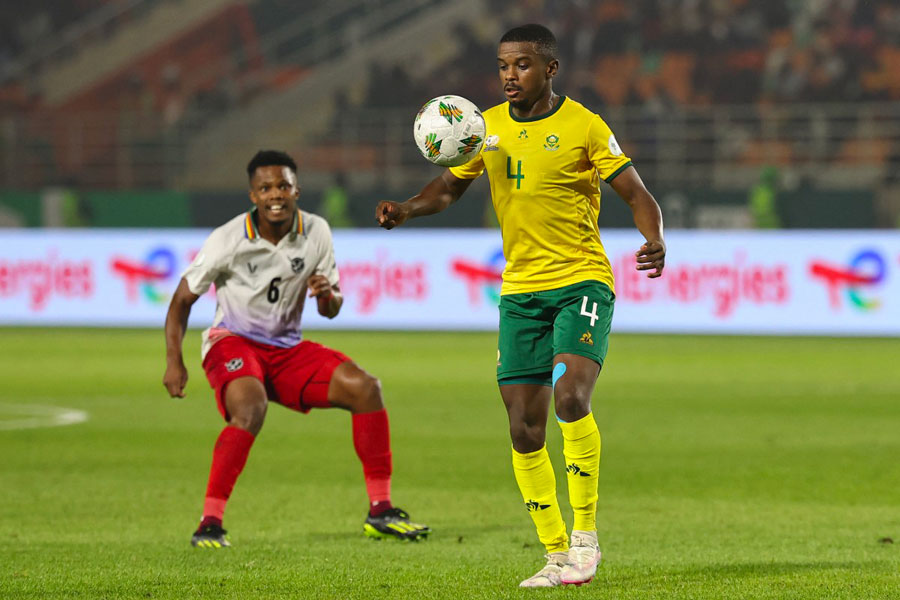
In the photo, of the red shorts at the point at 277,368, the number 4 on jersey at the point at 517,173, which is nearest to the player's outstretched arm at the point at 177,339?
the red shorts at the point at 277,368

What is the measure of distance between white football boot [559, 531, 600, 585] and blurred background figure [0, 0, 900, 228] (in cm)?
1650

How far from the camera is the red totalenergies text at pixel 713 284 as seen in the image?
18.9 metres

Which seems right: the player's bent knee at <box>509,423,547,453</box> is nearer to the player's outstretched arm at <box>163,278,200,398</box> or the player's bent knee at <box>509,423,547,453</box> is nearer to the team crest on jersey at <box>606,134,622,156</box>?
the team crest on jersey at <box>606,134,622,156</box>

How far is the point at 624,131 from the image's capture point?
Result: 24.1 metres

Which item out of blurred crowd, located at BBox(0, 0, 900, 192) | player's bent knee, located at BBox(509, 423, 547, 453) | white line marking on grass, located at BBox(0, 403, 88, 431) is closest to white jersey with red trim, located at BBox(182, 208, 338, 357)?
player's bent knee, located at BBox(509, 423, 547, 453)

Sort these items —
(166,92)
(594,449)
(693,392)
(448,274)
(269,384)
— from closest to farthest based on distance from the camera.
Answer: (594,449)
(269,384)
(693,392)
(448,274)
(166,92)

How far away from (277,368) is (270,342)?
0.55 ft

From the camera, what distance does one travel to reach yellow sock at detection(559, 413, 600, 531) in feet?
18.2

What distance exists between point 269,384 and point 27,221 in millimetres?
17877

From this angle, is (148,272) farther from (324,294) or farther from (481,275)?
(324,294)

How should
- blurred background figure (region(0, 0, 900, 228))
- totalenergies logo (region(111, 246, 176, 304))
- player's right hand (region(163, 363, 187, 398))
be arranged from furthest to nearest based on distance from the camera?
blurred background figure (region(0, 0, 900, 228)) < totalenergies logo (region(111, 246, 176, 304)) < player's right hand (region(163, 363, 187, 398))

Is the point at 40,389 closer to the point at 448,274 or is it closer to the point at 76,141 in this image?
the point at 448,274

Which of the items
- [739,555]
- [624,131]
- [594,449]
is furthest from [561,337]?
[624,131]

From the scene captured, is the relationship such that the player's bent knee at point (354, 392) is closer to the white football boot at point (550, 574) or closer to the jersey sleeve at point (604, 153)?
the white football boot at point (550, 574)
